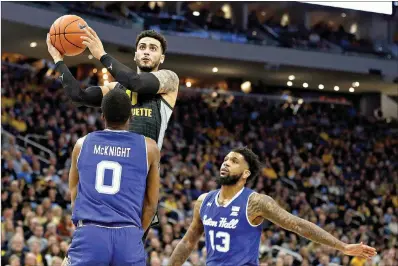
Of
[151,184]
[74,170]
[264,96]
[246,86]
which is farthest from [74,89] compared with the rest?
[246,86]

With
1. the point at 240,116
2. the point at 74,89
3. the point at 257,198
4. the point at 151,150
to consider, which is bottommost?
the point at 257,198

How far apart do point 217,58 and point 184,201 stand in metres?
9.93

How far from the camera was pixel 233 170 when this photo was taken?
735 cm

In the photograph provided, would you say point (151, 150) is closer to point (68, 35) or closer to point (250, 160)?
point (68, 35)

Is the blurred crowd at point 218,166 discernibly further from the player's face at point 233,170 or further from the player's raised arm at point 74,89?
the player's raised arm at point 74,89

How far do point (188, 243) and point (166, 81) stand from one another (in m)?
1.80

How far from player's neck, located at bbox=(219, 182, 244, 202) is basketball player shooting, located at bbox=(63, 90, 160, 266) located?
1.99 metres

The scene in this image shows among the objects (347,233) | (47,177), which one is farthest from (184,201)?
(347,233)

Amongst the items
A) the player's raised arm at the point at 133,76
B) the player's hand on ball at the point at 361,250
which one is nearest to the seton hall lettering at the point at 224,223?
the player's hand on ball at the point at 361,250

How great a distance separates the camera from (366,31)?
34500mm

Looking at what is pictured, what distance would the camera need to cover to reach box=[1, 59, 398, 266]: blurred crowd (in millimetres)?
14680

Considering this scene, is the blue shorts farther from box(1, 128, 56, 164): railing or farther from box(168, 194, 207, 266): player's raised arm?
box(1, 128, 56, 164): railing

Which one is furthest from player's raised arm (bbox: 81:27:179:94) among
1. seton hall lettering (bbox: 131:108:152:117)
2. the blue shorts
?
the blue shorts

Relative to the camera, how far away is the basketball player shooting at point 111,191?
5.16m
